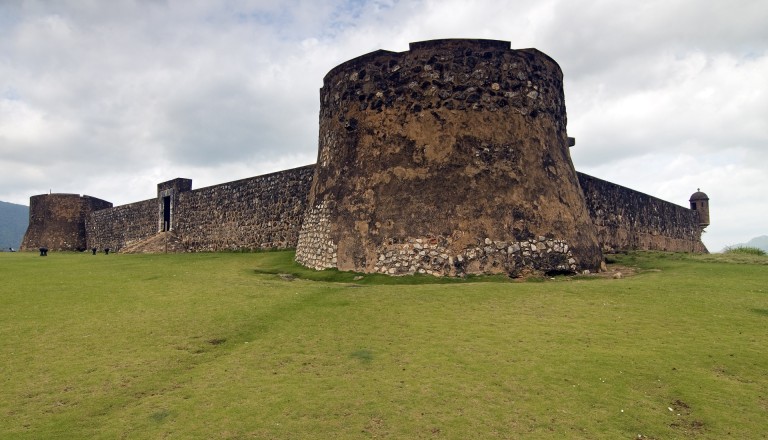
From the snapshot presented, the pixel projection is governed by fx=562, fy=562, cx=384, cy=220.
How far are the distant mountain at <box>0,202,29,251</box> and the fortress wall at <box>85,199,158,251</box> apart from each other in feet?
456

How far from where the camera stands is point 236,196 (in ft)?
80.5

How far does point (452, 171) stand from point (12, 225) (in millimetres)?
205448

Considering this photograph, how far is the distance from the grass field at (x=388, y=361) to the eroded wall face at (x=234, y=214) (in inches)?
362

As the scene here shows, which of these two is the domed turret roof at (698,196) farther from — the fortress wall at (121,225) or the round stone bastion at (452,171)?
the fortress wall at (121,225)

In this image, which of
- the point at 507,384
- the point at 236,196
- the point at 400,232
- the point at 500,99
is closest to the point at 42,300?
the point at 400,232

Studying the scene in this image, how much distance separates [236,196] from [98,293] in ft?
42.3

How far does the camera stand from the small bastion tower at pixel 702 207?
35.5m

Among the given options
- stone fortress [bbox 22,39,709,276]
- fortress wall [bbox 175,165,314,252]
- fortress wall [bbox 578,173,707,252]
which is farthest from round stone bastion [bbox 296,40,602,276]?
fortress wall [bbox 578,173,707,252]

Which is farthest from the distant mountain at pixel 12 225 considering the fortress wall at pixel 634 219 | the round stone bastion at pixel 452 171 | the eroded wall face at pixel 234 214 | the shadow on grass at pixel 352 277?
the round stone bastion at pixel 452 171

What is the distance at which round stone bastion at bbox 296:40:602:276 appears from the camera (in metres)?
14.2

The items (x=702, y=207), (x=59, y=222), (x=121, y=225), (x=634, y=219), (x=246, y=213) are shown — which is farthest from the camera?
(x=59, y=222)

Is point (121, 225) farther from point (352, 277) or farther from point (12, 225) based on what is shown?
point (12, 225)

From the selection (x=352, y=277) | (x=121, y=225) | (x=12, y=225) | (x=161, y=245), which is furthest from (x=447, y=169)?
(x=12, y=225)

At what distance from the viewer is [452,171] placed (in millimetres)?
14484
